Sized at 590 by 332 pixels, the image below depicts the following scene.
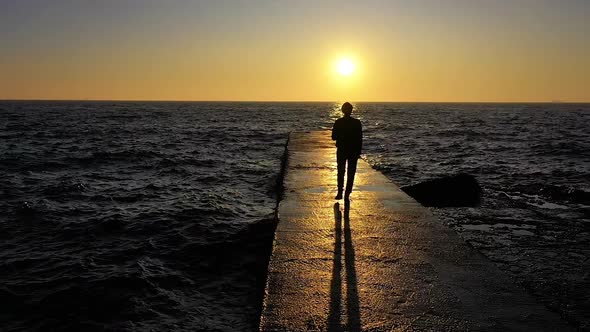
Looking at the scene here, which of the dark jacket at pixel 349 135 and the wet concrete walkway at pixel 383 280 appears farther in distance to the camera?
the dark jacket at pixel 349 135

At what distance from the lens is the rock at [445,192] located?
1098 centimetres

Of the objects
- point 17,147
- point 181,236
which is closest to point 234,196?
point 181,236

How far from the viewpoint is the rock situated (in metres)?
11.0

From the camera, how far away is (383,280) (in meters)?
4.21

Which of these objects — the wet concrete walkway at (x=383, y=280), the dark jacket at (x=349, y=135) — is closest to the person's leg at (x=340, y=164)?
the dark jacket at (x=349, y=135)

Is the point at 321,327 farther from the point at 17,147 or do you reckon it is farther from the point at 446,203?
the point at 17,147

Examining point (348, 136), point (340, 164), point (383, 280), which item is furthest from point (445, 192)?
point (383, 280)

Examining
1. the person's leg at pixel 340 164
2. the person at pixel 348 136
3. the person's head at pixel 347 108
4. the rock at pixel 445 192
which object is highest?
the person's head at pixel 347 108

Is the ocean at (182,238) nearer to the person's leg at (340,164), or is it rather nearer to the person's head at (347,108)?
the person's leg at (340,164)

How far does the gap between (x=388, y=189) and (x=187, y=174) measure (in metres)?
9.39

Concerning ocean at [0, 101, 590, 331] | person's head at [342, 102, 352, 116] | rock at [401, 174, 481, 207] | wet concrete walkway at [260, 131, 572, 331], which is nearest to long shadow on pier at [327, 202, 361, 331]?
wet concrete walkway at [260, 131, 572, 331]

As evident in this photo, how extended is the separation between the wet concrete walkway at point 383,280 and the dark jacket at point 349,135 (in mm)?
984

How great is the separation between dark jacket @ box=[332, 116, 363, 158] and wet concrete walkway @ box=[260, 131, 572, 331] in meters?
0.98

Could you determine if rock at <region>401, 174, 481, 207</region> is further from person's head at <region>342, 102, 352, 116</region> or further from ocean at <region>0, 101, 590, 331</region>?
person's head at <region>342, 102, 352, 116</region>
